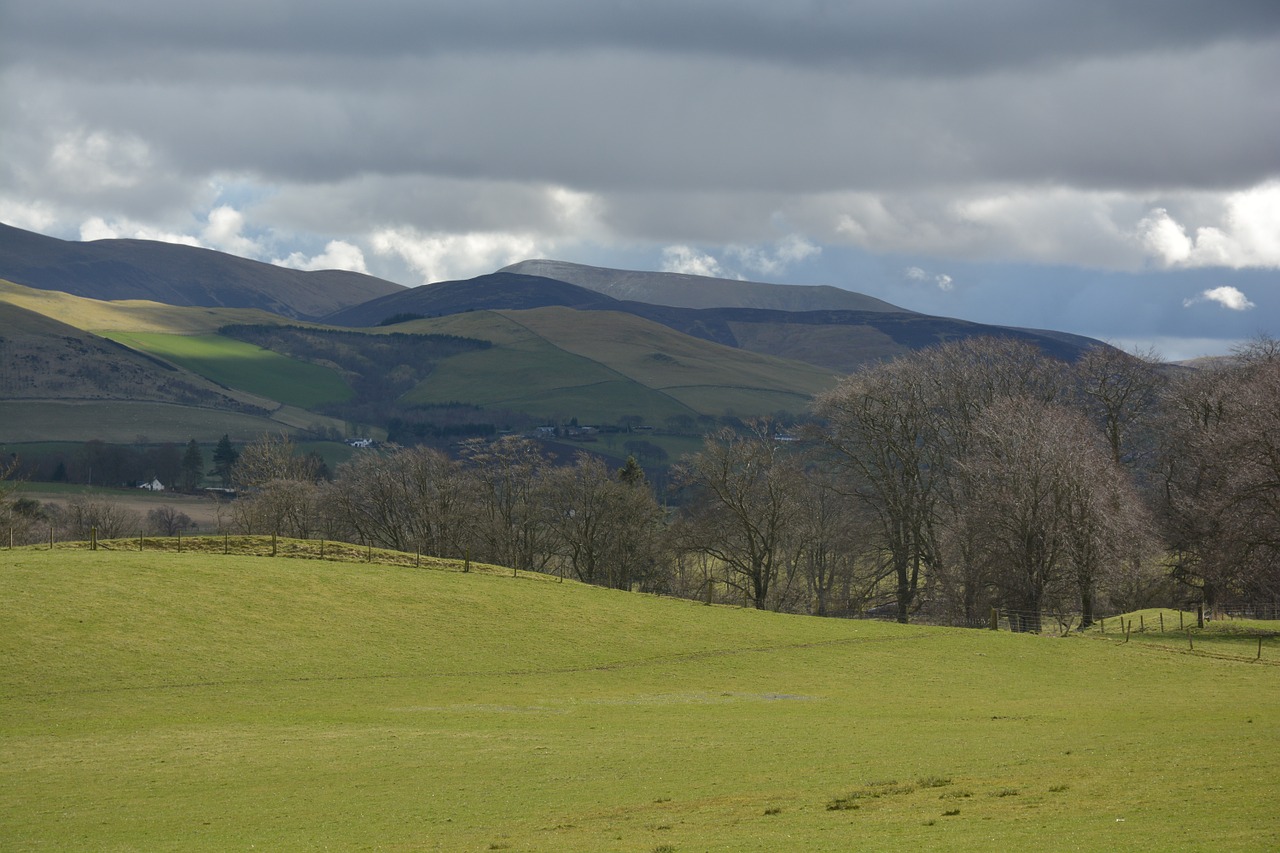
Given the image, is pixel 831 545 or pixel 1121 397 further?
pixel 831 545

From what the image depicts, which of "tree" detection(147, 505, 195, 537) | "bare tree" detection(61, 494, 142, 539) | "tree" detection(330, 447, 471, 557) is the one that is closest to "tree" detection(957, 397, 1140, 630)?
"tree" detection(330, 447, 471, 557)

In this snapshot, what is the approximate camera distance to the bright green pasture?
22.2 m

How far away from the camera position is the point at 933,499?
85625mm

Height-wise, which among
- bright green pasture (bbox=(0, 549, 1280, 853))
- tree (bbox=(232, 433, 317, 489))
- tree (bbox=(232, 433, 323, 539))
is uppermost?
tree (bbox=(232, 433, 317, 489))

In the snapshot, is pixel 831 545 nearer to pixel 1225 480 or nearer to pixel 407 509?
pixel 407 509

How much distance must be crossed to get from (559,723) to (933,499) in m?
53.7

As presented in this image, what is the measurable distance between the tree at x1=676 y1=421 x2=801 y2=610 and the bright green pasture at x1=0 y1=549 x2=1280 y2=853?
65.9 feet

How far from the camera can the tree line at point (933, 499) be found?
66750 mm

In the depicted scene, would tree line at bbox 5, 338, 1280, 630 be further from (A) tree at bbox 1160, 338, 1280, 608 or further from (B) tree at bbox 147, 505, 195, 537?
(B) tree at bbox 147, 505, 195, 537

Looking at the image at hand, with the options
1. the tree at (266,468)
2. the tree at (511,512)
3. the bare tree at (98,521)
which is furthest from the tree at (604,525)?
the bare tree at (98,521)

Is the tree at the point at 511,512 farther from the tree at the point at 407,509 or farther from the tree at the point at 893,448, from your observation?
the tree at the point at 893,448

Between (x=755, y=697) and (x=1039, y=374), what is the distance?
191 ft

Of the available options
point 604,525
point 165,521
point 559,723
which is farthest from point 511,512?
point 559,723

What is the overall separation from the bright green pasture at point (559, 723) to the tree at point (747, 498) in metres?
20.1
